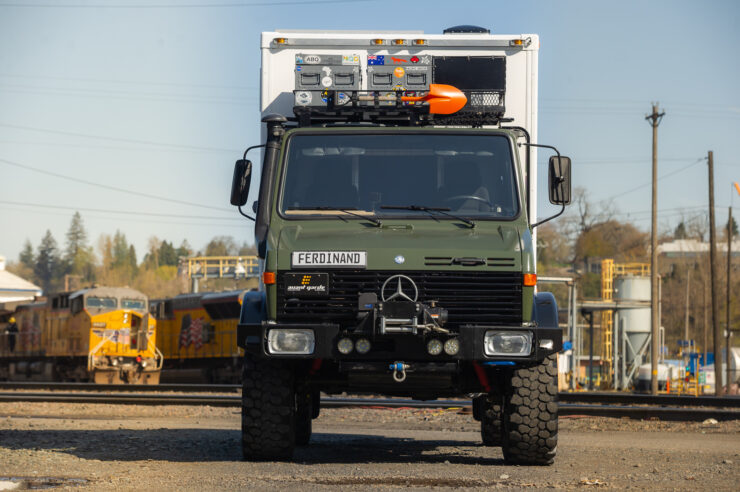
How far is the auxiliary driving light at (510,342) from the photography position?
8.87 meters

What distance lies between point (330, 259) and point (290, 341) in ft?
2.66

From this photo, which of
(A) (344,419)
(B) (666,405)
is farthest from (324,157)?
(B) (666,405)

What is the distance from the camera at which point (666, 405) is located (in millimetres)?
21531

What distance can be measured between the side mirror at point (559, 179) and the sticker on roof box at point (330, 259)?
212 centimetres

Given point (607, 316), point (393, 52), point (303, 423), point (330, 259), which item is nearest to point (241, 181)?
point (330, 259)

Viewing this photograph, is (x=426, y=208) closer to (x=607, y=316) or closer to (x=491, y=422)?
(x=491, y=422)

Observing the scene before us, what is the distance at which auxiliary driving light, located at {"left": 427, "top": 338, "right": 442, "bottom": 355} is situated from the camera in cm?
889

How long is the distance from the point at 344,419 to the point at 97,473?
28.7 feet

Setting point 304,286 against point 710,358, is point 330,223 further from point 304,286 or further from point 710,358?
point 710,358

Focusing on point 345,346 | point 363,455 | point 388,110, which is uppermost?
point 388,110

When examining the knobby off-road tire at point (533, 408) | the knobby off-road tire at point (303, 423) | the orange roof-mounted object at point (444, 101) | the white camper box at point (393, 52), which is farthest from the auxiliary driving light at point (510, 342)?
the knobby off-road tire at point (303, 423)

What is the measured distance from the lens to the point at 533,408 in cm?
938

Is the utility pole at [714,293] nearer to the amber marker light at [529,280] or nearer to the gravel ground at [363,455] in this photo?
the gravel ground at [363,455]

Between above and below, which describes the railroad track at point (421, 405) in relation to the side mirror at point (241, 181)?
below
